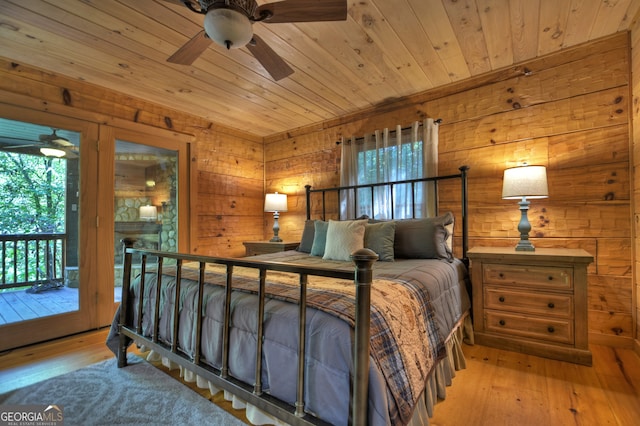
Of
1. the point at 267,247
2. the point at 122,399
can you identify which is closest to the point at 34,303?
the point at 122,399

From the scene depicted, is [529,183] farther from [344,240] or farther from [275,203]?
[275,203]

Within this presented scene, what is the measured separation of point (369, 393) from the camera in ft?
3.10

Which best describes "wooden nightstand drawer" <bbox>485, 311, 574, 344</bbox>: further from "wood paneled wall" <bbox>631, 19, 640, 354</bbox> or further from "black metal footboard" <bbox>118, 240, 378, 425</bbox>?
Answer: "black metal footboard" <bbox>118, 240, 378, 425</bbox>

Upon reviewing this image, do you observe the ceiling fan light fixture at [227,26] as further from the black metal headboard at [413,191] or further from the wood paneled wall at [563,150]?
the wood paneled wall at [563,150]

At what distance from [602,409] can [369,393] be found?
1.43m

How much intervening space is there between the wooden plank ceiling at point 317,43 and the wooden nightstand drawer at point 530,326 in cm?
203

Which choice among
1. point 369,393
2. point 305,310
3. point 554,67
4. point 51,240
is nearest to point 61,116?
point 51,240

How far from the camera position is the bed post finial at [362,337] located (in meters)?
0.92

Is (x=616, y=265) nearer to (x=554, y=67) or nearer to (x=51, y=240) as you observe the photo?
(x=554, y=67)

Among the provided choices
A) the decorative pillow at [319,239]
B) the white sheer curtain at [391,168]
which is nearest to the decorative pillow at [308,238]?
the decorative pillow at [319,239]

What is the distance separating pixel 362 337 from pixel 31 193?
308cm

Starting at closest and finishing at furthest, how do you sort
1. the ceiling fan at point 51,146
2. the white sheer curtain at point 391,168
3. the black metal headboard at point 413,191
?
1. the ceiling fan at point 51,146
2. the black metal headboard at point 413,191
3. the white sheer curtain at point 391,168

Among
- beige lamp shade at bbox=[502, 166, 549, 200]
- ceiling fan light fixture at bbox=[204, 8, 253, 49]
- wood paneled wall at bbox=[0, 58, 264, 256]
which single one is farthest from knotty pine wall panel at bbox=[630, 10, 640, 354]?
wood paneled wall at bbox=[0, 58, 264, 256]

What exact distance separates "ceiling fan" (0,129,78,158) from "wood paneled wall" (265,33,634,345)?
3358mm
